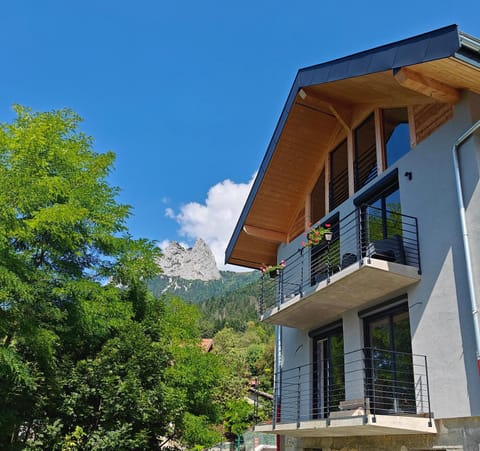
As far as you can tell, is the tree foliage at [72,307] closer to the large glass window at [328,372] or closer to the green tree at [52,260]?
the green tree at [52,260]

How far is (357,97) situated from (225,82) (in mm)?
4332

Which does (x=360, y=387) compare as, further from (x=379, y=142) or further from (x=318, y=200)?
(x=318, y=200)

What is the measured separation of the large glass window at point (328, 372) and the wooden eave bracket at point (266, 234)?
165 inches

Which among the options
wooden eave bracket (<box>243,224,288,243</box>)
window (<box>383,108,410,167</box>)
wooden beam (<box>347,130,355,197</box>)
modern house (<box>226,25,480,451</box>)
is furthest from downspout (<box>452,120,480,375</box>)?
wooden eave bracket (<box>243,224,288,243</box>)

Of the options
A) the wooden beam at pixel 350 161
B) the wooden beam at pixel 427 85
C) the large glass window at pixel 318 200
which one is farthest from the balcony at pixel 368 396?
the wooden beam at pixel 427 85

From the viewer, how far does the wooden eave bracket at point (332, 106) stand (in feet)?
37.2

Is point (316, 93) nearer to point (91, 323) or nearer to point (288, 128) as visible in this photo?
point (288, 128)

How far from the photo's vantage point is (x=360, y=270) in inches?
321

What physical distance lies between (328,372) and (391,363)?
264 cm

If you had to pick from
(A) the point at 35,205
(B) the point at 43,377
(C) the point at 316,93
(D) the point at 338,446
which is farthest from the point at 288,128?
(B) the point at 43,377

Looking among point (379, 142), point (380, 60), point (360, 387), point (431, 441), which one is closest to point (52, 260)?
point (360, 387)

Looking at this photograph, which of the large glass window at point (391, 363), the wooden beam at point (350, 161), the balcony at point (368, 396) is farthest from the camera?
the wooden beam at point (350, 161)

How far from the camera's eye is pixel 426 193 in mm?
8461

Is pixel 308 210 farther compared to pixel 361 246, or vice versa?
pixel 308 210
